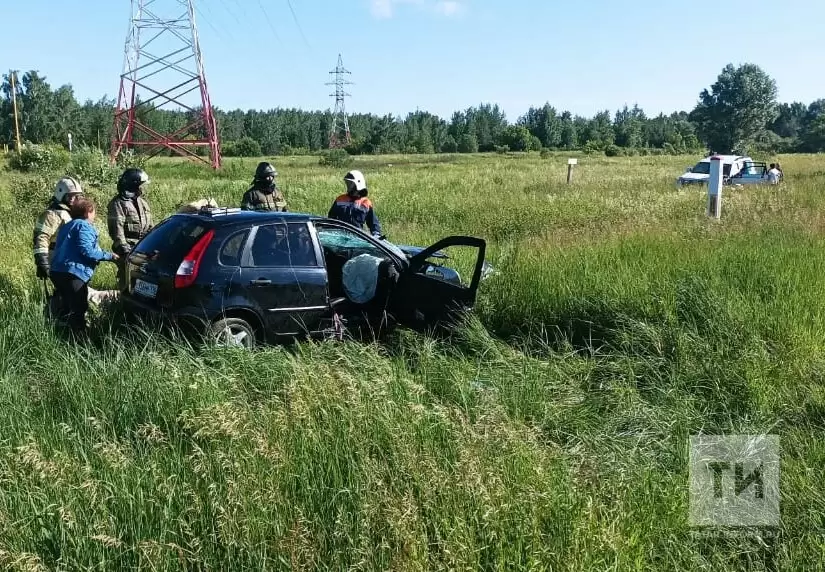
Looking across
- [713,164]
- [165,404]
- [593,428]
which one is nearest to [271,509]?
[165,404]

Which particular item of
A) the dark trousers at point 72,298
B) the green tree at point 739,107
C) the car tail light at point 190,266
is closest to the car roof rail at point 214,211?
the car tail light at point 190,266

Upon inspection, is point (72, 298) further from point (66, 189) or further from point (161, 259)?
point (161, 259)

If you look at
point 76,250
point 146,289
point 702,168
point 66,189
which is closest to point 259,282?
point 146,289

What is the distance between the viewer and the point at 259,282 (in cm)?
594

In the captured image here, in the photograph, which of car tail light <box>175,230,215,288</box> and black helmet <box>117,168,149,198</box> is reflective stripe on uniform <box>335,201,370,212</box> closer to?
black helmet <box>117,168,149,198</box>

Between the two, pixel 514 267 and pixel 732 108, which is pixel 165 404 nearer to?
pixel 514 267

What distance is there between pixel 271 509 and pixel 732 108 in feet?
350

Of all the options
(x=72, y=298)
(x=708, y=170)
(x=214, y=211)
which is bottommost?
(x=72, y=298)

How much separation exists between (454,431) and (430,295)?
2503 mm

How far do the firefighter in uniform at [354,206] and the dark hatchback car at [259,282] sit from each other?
192 cm

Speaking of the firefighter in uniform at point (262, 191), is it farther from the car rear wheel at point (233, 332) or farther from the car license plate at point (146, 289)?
the car rear wheel at point (233, 332)

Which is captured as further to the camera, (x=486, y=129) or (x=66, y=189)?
(x=486, y=129)

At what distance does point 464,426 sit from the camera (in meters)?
3.49

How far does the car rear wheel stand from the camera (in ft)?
18.4
